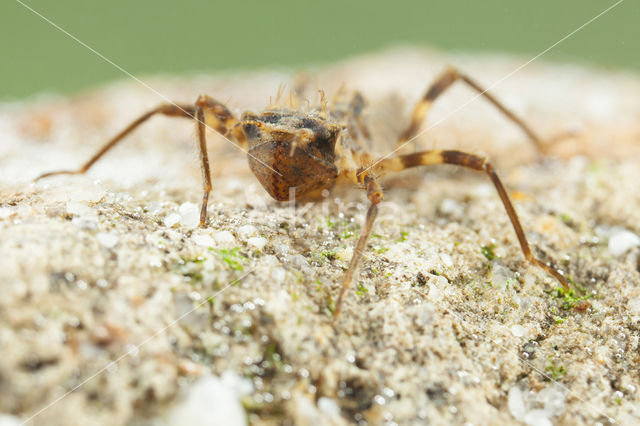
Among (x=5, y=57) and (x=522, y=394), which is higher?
(x=522, y=394)

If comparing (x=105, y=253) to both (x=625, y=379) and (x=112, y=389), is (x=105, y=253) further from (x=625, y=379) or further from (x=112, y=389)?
(x=625, y=379)

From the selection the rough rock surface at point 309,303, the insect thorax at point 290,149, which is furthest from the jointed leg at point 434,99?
the insect thorax at point 290,149

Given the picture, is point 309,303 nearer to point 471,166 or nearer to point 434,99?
point 471,166

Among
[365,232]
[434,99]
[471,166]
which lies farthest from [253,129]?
[434,99]

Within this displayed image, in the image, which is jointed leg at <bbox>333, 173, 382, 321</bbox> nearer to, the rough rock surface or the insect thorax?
the rough rock surface

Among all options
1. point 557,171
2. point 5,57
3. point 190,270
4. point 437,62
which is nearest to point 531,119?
point 557,171

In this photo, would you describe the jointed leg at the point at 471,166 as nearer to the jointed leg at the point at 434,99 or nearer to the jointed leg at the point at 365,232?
the jointed leg at the point at 365,232
